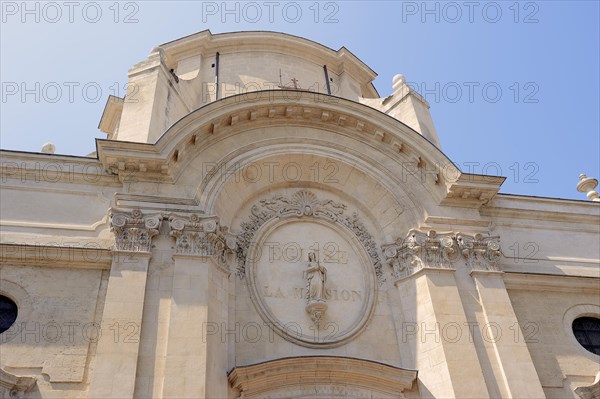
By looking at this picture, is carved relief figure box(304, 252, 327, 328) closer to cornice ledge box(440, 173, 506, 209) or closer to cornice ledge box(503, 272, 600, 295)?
cornice ledge box(440, 173, 506, 209)

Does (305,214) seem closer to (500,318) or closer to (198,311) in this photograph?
(198,311)

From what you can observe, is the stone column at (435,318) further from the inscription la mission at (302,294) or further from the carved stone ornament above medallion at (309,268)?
the inscription la mission at (302,294)

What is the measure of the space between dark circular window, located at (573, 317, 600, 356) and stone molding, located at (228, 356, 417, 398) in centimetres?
518

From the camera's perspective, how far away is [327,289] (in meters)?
14.1

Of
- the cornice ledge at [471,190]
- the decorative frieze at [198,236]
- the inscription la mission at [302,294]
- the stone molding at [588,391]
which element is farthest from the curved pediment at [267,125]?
the stone molding at [588,391]

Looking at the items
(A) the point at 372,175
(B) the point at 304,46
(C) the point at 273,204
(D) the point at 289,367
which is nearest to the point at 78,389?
(D) the point at 289,367

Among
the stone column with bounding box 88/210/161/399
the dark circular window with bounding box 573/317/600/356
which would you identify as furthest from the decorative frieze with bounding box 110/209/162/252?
the dark circular window with bounding box 573/317/600/356

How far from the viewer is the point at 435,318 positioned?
1338 centimetres

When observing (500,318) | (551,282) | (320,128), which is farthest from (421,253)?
(320,128)

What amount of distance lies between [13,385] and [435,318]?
932cm

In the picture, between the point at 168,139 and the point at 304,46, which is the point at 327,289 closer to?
the point at 168,139

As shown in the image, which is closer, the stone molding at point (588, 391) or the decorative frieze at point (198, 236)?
the decorative frieze at point (198, 236)

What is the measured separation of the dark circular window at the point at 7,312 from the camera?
11.6 metres

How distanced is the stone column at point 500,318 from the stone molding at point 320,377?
2241mm
